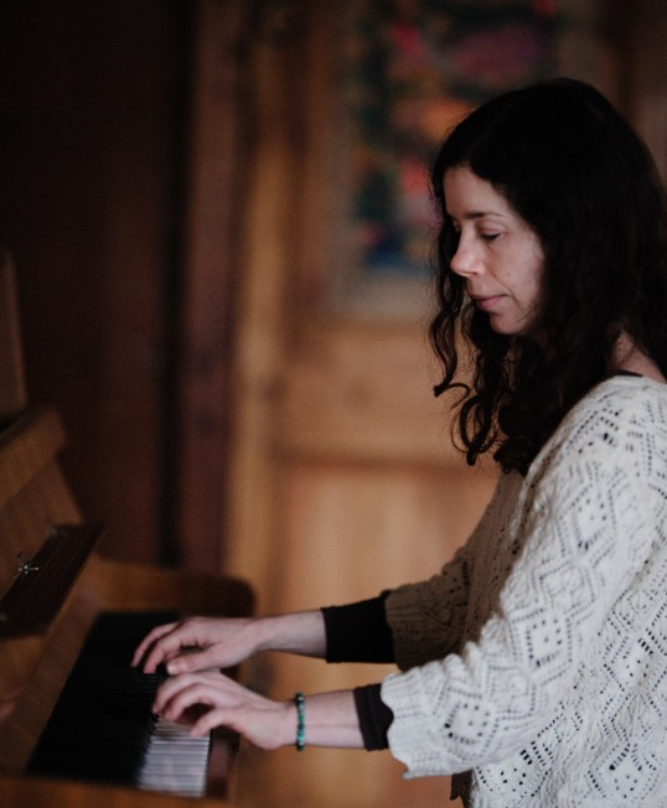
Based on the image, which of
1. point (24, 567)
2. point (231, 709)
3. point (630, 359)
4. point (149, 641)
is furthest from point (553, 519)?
point (24, 567)

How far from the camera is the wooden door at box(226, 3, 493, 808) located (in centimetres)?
342

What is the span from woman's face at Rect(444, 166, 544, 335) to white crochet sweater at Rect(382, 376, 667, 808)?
154 millimetres

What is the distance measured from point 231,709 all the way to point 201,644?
35 cm

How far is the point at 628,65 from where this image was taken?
3436 mm

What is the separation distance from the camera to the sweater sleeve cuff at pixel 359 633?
5.40ft

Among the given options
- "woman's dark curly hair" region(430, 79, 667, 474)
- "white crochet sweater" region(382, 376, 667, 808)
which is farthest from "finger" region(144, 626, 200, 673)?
"woman's dark curly hair" region(430, 79, 667, 474)

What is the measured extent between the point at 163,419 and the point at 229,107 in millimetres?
977

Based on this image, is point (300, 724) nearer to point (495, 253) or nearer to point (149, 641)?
point (149, 641)

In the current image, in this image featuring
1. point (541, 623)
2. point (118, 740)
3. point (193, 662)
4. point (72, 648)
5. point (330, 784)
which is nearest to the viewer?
point (541, 623)

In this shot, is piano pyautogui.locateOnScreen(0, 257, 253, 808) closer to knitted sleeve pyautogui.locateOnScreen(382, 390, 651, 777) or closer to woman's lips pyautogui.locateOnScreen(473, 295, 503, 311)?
knitted sleeve pyautogui.locateOnScreen(382, 390, 651, 777)

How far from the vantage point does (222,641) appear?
153 cm

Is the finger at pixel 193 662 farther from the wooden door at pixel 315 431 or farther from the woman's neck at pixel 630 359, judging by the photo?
the wooden door at pixel 315 431

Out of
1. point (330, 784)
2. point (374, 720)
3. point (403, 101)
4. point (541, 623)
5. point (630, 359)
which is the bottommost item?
point (330, 784)

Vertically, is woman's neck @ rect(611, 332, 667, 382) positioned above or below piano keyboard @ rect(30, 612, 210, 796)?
above
